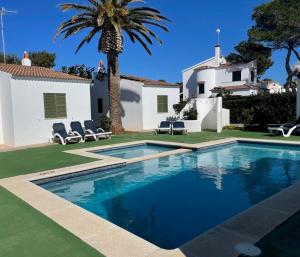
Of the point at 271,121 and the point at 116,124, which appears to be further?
the point at 271,121

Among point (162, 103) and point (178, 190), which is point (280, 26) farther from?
point (178, 190)

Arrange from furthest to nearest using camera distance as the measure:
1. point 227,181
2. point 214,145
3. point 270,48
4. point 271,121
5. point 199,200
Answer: point 270,48
point 271,121
point 214,145
point 227,181
point 199,200

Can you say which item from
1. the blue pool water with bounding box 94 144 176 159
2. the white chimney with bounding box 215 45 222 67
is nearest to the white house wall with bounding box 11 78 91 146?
the blue pool water with bounding box 94 144 176 159

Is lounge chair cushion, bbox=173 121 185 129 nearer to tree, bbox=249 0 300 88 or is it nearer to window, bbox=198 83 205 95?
window, bbox=198 83 205 95

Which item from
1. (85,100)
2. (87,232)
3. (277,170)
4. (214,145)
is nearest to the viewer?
(87,232)

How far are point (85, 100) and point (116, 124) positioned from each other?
2695mm

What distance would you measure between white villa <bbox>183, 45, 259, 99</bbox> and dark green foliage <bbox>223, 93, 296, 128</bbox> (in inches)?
396

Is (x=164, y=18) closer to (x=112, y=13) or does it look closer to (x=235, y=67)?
(x=112, y=13)

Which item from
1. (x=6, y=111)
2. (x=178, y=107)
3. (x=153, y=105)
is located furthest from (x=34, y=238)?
(x=178, y=107)

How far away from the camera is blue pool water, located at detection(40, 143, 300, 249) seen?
5.86 metres

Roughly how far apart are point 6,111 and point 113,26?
7950mm

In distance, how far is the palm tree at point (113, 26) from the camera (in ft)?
56.9

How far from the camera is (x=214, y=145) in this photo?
14.3m

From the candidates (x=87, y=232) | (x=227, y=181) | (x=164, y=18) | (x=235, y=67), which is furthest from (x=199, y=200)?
(x=235, y=67)
